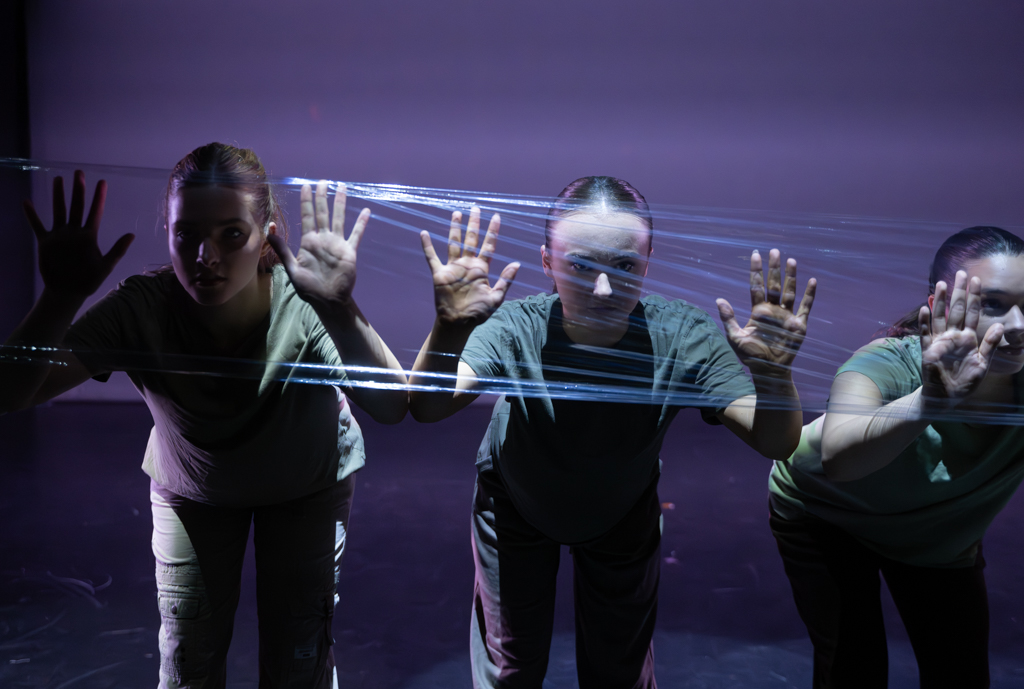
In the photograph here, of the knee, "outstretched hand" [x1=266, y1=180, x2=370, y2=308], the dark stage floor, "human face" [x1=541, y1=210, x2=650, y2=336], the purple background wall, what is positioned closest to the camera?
"outstretched hand" [x1=266, y1=180, x2=370, y2=308]

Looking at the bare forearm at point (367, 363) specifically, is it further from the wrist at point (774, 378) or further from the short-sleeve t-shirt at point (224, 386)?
the wrist at point (774, 378)

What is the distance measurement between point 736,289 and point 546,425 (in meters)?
0.41

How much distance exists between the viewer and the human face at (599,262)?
40.5 inches

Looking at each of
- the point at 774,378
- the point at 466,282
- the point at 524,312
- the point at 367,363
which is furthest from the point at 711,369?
the point at 367,363

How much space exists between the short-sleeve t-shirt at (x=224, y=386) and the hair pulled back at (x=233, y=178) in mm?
78

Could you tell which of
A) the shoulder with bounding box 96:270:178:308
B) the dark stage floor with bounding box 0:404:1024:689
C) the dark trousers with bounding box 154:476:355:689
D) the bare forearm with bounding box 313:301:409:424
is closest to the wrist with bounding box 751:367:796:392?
the bare forearm with bounding box 313:301:409:424

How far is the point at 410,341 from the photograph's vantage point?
1.12m

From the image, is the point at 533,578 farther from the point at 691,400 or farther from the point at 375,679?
the point at 375,679

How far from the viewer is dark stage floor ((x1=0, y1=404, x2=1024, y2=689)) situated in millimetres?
1675

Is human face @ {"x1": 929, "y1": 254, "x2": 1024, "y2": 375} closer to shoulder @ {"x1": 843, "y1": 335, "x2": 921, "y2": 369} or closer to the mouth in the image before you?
shoulder @ {"x1": 843, "y1": 335, "x2": 921, "y2": 369}

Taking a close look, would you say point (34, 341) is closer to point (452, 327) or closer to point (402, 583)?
point (452, 327)

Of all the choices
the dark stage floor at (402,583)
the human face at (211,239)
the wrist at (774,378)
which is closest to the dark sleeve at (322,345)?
the human face at (211,239)

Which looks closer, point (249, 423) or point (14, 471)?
point (249, 423)

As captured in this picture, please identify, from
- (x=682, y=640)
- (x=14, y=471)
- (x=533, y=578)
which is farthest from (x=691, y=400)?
(x=14, y=471)
